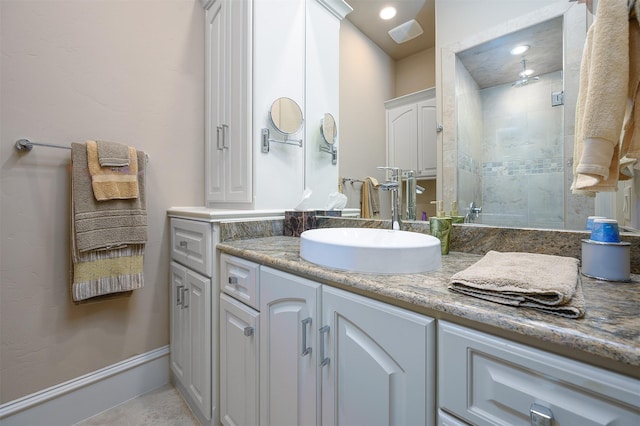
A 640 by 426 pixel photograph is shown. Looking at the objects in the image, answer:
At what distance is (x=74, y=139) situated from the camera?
1303 millimetres

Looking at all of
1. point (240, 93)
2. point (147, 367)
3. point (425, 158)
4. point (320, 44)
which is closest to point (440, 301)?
point (425, 158)

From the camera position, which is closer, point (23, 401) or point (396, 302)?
point (396, 302)

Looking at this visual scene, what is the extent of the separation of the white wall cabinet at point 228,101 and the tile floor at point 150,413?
3.53ft

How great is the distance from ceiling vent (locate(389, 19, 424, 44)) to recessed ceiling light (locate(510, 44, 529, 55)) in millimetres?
372

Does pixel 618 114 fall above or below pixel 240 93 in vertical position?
below

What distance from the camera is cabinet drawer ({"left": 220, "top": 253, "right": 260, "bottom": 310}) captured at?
3.19 feet

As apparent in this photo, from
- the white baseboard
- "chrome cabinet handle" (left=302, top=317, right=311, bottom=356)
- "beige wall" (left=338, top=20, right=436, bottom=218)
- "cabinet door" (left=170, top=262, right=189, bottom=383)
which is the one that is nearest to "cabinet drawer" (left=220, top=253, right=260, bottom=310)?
"chrome cabinet handle" (left=302, top=317, right=311, bottom=356)

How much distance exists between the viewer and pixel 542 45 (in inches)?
33.2

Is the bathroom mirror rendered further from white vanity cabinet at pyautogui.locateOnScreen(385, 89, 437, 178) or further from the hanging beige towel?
the hanging beige towel

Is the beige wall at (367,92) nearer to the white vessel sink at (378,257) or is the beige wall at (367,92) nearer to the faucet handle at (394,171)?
the faucet handle at (394,171)

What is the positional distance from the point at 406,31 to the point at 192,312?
5.15ft

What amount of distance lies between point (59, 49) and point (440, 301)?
6.00ft

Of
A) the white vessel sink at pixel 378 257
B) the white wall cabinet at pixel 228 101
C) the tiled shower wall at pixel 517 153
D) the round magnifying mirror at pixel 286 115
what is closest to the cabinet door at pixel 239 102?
the white wall cabinet at pixel 228 101

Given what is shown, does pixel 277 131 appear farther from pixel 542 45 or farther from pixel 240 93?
pixel 542 45
